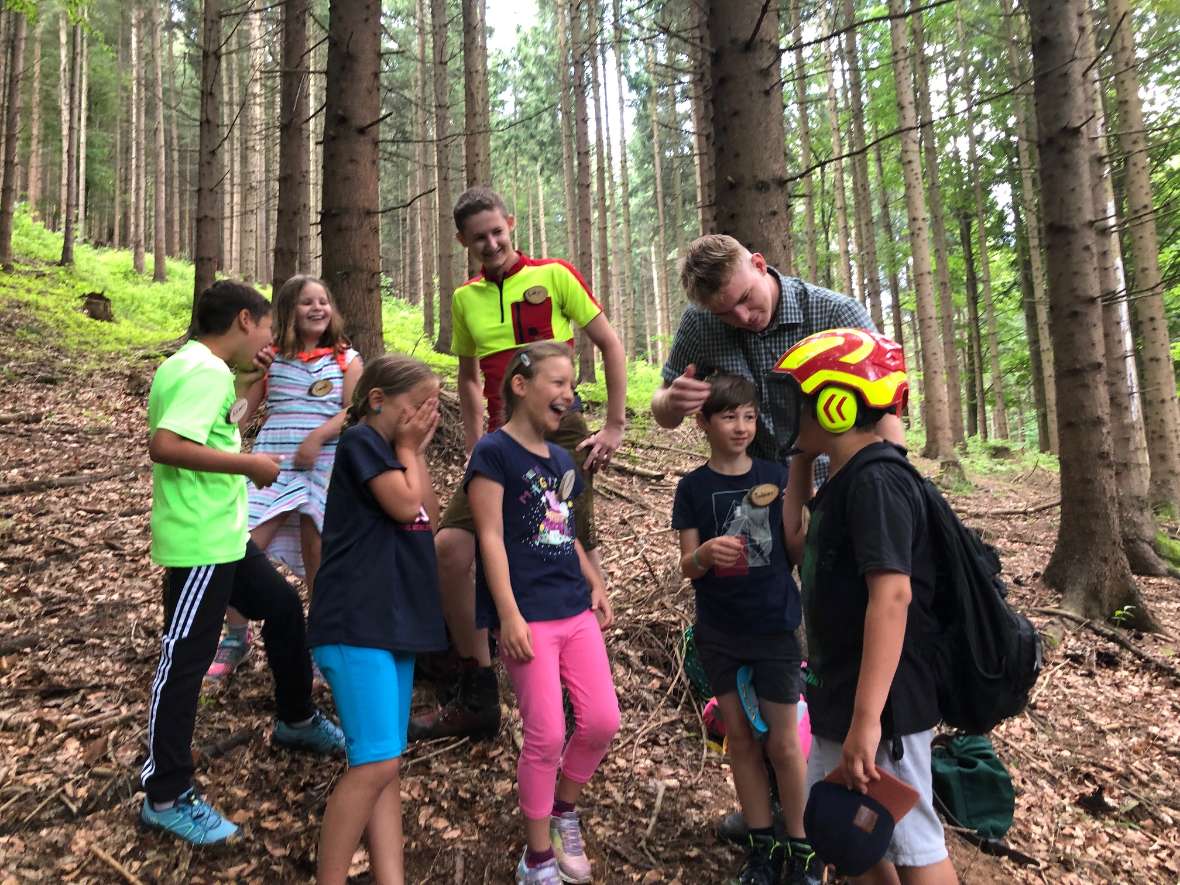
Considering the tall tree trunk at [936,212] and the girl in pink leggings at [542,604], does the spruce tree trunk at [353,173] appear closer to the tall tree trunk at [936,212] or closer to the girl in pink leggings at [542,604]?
the girl in pink leggings at [542,604]

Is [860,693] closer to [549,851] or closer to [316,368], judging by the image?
[549,851]

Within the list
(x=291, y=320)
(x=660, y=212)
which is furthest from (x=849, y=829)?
(x=660, y=212)

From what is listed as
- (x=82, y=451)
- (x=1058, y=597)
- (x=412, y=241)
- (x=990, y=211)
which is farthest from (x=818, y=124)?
(x=82, y=451)

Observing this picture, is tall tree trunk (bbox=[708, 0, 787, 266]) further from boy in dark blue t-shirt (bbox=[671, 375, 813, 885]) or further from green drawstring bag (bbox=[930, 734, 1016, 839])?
green drawstring bag (bbox=[930, 734, 1016, 839])

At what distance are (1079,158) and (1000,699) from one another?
17.7 ft

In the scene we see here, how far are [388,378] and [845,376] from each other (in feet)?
4.70

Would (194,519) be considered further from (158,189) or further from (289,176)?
(158,189)

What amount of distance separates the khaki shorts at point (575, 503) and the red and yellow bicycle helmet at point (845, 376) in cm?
128

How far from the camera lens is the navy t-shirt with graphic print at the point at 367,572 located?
7.16 feet

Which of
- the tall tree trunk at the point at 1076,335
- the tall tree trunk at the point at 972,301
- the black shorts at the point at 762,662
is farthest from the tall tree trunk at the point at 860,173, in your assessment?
Result: the black shorts at the point at 762,662

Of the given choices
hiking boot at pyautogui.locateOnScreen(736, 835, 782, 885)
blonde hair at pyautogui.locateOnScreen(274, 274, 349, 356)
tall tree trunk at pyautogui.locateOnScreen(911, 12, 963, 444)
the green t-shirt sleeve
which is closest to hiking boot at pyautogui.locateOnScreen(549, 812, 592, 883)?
hiking boot at pyautogui.locateOnScreen(736, 835, 782, 885)

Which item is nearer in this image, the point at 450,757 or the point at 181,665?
the point at 181,665

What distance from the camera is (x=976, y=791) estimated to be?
3057 millimetres

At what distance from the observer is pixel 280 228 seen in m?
8.73
